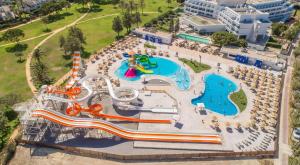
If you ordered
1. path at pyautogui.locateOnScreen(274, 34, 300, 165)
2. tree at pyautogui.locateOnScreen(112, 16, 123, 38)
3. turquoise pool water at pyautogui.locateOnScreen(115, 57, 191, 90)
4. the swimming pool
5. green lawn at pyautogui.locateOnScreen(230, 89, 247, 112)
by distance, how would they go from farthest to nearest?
the swimming pool < tree at pyautogui.locateOnScreen(112, 16, 123, 38) < turquoise pool water at pyautogui.locateOnScreen(115, 57, 191, 90) < green lawn at pyautogui.locateOnScreen(230, 89, 247, 112) < path at pyautogui.locateOnScreen(274, 34, 300, 165)

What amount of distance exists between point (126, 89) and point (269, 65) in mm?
43725

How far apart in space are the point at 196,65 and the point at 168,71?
898 cm

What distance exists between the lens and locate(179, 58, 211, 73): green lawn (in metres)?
72.2

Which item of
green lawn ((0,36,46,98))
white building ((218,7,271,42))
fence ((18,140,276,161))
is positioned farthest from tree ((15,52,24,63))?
white building ((218,7,271,42))

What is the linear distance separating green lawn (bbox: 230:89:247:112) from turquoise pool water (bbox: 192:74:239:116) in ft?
3.85

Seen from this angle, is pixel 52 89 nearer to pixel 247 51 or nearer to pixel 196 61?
pixel 196 61

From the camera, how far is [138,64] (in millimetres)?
73375

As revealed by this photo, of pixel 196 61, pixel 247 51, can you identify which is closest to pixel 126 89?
pixel 196 61

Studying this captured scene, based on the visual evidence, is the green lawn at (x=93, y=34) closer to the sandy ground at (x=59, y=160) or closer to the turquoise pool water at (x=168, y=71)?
the turquoise pool water at (x=168, y=71)

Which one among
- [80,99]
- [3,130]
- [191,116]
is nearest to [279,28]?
[191,116]

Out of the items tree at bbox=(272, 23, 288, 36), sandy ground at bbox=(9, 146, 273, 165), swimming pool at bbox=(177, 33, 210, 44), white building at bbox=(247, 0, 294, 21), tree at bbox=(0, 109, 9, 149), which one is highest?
white building at bbox=(247, 0, 294, 21)

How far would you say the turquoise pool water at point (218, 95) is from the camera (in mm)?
57562

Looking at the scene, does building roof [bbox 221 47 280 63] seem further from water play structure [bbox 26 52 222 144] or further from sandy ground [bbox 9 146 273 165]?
sandy ground [bbox 9 146 273 165]

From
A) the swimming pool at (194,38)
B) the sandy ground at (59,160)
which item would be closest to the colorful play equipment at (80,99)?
the sandy ground at (59,160)
